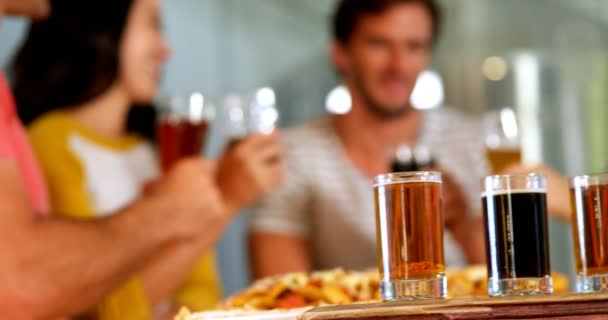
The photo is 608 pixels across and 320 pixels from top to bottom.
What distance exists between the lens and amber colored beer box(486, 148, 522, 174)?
80.0 inches

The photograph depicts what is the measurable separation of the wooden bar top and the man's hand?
4.64 ft

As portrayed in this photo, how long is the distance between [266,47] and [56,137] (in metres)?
1.76

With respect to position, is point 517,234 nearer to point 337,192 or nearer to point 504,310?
point 504,310

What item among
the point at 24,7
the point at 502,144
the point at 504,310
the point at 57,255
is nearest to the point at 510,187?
the point at 504,310

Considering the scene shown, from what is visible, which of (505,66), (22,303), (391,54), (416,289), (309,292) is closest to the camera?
(416,289)

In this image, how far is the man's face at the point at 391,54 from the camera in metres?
2.52

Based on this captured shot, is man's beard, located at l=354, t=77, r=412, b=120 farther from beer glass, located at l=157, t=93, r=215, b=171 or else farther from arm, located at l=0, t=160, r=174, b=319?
arm, located at l=0, t=160, r=174, b=319

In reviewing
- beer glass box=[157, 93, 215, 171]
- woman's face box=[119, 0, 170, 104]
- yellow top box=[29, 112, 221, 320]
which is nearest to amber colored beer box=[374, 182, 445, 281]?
yellow top box=[29, 112, 221, 320]

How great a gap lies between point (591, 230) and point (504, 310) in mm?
215

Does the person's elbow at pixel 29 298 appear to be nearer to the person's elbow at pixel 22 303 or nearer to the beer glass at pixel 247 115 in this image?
the person's elbow at pixel 22 303

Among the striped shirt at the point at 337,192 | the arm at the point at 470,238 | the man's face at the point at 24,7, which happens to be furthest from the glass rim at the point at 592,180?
the striped shirt at the point at 337,192

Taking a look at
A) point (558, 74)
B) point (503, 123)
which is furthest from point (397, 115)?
point (558, 74)

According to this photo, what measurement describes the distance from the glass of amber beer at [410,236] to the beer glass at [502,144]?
3.78 ft

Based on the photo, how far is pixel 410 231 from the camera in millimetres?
886
